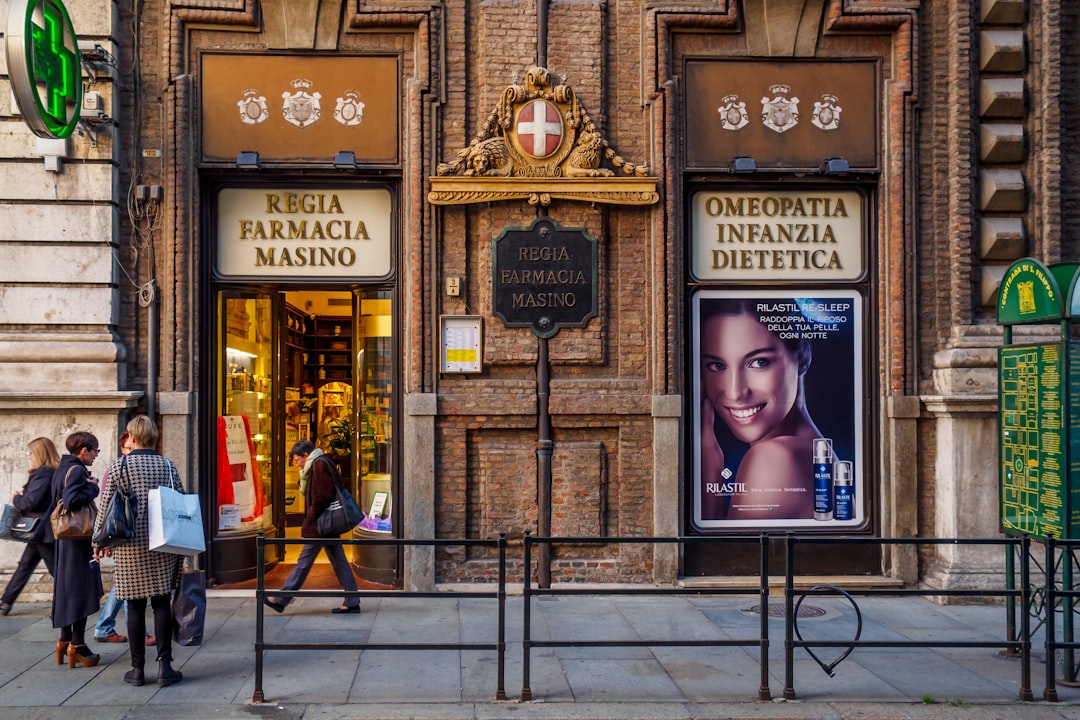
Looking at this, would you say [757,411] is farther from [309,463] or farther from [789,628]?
[309,463]

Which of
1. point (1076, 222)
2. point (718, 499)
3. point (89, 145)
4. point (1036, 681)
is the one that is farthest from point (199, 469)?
point (1076, 222)

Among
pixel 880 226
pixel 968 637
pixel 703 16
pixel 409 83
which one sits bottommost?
pixel 968 637

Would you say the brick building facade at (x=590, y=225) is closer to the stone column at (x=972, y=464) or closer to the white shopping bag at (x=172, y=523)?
the stone column at (x=972, y=464)

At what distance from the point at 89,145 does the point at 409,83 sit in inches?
128

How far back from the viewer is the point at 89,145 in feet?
32.5

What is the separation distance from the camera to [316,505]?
30.3 feet

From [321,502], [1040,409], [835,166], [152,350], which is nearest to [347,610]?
[321,502]

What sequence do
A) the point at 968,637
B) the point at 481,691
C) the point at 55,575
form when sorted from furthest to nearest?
the point at 968,637, the point at 55,575, the point at 481,691

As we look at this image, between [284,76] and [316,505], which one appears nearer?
[316,505]


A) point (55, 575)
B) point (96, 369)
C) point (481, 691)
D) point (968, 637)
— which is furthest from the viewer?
point (96, 369)

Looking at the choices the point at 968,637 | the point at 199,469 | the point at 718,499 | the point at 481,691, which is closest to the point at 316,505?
the point at 199,469

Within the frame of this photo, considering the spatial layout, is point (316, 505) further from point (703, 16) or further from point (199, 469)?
point (703, 16)

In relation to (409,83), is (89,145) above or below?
below

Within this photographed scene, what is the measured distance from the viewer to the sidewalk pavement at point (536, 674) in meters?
6.57
